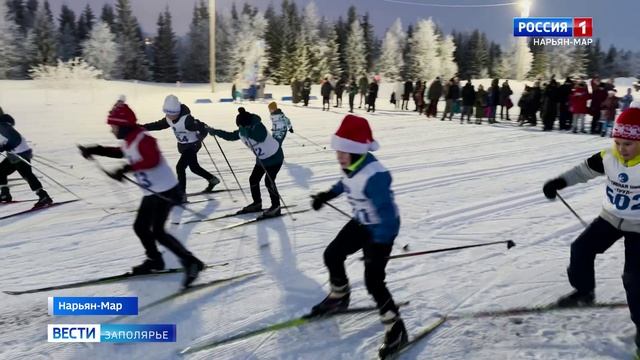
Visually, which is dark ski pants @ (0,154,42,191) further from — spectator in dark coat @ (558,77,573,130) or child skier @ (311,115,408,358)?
spectator in dark coat @ (558,77,573,130)

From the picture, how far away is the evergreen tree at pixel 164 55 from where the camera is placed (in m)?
65.4

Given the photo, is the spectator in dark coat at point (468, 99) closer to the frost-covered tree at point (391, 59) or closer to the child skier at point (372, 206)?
the child skier at point (372, 206)

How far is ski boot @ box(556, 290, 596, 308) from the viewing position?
404 cm

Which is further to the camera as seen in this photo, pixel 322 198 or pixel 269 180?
pixel 269 180

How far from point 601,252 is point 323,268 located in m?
2.54

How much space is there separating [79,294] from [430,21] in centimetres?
6846

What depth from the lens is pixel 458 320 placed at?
396 centimetres

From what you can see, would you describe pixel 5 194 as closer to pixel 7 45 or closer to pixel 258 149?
pixel 258 149

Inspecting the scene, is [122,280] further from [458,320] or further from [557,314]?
[557,314]

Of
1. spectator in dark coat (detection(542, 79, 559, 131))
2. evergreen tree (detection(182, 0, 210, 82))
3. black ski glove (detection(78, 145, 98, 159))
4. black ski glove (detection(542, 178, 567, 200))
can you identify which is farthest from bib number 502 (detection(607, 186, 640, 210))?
evergreen tree (detection(182, 0, 210, 82))

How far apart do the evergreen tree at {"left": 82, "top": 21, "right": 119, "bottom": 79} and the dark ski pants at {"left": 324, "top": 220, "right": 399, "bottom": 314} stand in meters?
60.8

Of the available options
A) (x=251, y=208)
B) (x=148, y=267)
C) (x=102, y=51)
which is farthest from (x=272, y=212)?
(x=102, y=51)

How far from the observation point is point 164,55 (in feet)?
215

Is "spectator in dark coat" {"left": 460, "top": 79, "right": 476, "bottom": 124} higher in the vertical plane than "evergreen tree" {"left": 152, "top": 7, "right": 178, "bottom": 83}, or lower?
lower
